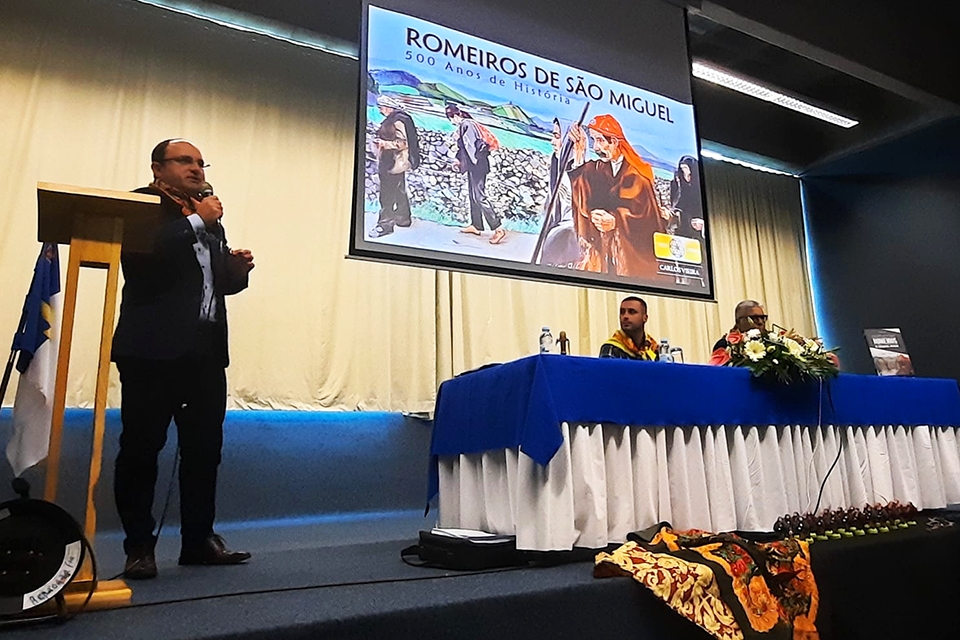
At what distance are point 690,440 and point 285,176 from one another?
8.87ft

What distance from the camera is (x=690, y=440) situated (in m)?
2.12

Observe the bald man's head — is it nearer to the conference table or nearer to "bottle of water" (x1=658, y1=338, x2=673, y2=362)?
the conference table

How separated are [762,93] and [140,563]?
15.6 ft

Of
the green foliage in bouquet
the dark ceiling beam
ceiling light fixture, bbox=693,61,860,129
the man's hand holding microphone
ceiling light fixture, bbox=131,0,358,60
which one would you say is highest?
ceiling light fixture, bbox=693,61,860,129

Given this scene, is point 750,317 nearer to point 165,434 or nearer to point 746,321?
point 746,321

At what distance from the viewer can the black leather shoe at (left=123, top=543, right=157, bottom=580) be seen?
1826 millimetres

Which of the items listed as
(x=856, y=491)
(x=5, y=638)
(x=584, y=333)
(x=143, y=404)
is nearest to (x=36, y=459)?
(x=143, y=404)

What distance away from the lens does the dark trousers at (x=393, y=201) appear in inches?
97.6

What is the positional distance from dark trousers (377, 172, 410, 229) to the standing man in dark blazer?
0.53 m

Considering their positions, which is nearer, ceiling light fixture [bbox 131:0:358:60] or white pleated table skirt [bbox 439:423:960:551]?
white pleated table skirt [bbox 439:423:960:551]

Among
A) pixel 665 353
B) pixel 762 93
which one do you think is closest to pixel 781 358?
pixel 665 353

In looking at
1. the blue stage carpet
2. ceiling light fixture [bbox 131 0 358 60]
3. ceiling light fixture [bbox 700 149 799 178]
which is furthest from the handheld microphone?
ceiling light fixture [bbox 700 149 799 178]

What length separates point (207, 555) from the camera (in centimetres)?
216

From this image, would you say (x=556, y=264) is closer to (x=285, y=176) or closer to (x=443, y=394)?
(x=443, y=394)
